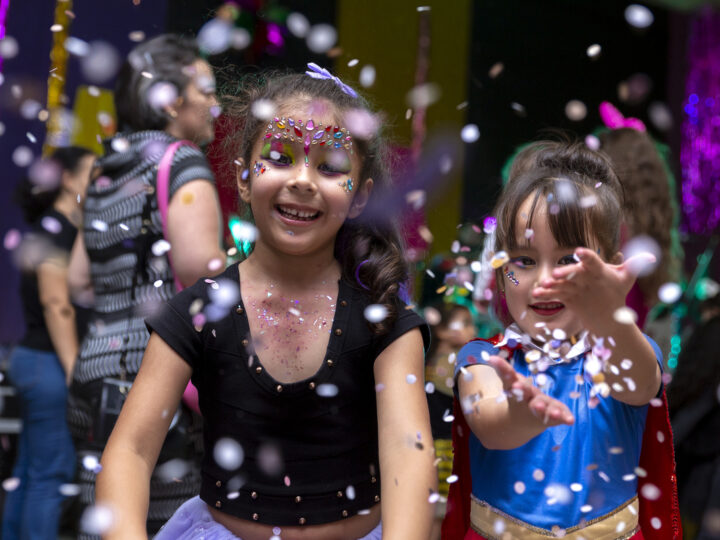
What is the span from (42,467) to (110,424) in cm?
98

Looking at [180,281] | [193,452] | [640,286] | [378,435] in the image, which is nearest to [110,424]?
[193,452]

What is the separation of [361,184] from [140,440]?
1.70 feet

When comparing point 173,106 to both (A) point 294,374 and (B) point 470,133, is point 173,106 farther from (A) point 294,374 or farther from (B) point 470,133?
(B) point 470,133

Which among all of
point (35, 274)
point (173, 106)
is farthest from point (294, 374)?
point (35, 274)

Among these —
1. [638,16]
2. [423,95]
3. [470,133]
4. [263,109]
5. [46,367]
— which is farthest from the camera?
[470,133]

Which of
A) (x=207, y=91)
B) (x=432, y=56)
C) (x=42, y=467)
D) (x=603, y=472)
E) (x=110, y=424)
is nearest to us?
(x=603, y=472)

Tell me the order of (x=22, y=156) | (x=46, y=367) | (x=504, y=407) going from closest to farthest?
(x=504, y=407)
(x=46, y=367)
(x=22, y=156)

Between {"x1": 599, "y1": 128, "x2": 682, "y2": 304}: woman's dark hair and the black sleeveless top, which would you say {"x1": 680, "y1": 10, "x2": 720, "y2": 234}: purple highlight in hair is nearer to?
{"x1": 599, "y1": 128, "x2": 682, "y2": 304}: woman's dark hair

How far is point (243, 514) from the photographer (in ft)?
4.11

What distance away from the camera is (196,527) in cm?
128

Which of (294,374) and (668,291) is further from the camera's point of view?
(668,291)

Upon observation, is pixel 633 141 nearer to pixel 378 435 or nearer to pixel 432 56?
pixel 378 435

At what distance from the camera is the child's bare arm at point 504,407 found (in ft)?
3.40

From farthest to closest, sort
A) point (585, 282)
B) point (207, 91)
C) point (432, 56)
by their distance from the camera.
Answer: point (432, 56), point (207, 91), point (585, 282)
